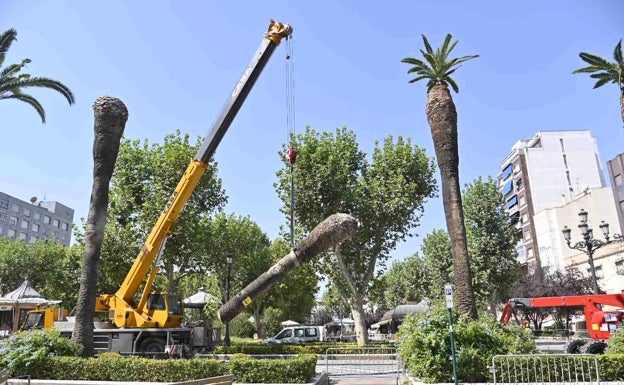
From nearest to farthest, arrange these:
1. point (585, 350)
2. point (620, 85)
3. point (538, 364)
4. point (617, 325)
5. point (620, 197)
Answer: point (538, 364) → point (585, 350) → point (617, 325) → point (620, 85) → point (620, 197)

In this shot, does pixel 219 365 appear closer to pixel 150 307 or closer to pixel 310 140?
pixel 150 307

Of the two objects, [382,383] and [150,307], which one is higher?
[150,307]

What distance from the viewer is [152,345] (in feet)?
60.1

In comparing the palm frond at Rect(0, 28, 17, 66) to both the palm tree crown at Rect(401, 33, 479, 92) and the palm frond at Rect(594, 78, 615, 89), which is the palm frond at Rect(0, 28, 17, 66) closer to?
the palm tree crown at Rect(401, 33, 479, 92)

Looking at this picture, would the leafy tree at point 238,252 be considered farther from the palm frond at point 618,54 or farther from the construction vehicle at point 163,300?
the palm frond at point 618,54

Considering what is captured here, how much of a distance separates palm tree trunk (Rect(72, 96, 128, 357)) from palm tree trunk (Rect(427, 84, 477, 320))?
38.7 ft

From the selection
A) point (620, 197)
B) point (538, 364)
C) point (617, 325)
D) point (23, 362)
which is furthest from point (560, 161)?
point (23, 362)

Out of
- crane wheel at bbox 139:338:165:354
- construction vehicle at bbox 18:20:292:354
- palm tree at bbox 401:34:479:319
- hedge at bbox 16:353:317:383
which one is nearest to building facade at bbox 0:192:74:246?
construction vehicle at bbox 18:20:292:354

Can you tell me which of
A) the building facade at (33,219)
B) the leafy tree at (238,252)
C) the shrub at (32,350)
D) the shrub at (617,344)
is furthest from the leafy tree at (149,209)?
the building facade at (33,219)

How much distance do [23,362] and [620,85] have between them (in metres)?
26.6

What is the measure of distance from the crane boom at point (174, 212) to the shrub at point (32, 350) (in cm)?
451

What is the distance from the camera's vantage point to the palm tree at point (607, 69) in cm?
2227

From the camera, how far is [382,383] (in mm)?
13727

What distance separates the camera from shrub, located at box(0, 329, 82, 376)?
43.4 ft
